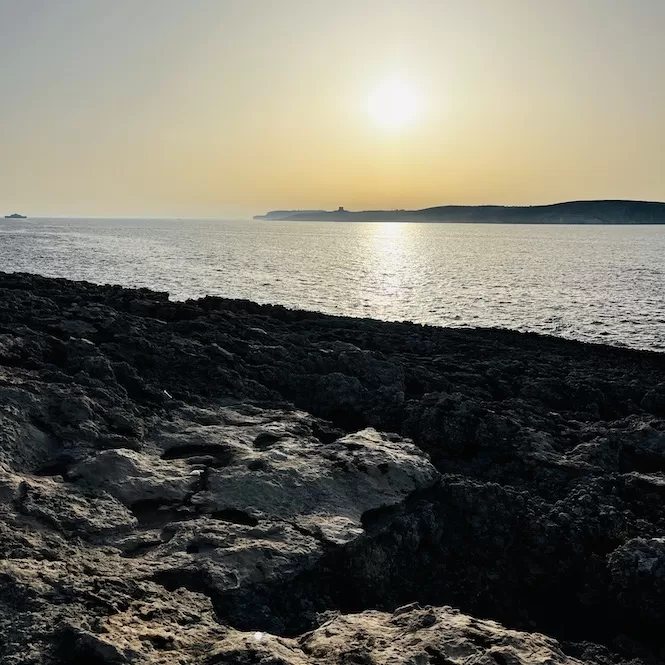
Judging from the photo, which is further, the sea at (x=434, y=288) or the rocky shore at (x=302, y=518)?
the sea at (x=434, y=288)

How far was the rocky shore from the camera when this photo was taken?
5176mm

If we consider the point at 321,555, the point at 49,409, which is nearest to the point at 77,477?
the point at 49,409

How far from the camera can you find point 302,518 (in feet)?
24.0

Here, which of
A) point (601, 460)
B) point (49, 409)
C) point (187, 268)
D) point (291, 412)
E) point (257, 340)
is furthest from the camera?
point (187, 268)

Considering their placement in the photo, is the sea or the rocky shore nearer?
the rocky shore

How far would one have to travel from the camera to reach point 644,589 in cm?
677

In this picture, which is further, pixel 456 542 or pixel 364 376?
pixel 364 376

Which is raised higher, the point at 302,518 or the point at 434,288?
the point at 434,288

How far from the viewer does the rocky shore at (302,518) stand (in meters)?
A: 5.18

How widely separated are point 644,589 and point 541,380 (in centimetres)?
869

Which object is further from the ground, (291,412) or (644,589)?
(291,412)

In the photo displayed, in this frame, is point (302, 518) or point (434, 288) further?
point (434, 288)

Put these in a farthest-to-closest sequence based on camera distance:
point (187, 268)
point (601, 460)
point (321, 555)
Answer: point (187, 268) → point (601, 460) → point (321, 555)

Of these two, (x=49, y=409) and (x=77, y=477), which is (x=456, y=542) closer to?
(x=77, y=477)
